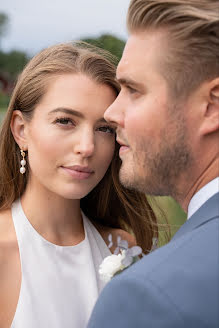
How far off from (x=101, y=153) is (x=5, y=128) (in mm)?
867

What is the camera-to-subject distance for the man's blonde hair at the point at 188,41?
2383 mm

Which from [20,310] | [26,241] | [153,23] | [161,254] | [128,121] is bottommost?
[20,310]

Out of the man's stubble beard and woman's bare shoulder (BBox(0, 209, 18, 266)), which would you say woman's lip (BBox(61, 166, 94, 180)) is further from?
the man's stubble beard

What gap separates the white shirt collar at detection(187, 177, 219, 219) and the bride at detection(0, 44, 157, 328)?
1.32 metres

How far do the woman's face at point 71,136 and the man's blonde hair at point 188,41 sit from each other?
120cm

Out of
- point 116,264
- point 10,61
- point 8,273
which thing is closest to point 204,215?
point 116,264

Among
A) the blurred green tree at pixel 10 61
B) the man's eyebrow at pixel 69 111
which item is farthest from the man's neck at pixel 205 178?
the blurred green tree at pixel 10 61

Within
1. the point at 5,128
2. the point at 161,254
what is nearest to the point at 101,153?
the point at 5,128

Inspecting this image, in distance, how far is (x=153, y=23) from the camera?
252 centimetres

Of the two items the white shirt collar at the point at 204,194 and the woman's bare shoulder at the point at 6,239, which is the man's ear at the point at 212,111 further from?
the woman's bare shoulder at the point at 6,239

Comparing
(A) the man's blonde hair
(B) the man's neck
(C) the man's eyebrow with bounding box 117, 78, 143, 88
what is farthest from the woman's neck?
(A) the man's blonde hair

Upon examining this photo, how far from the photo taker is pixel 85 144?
3547mm

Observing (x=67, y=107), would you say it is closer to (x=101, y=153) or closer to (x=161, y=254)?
(x=101, y=153)

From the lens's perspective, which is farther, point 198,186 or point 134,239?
point 134,239
